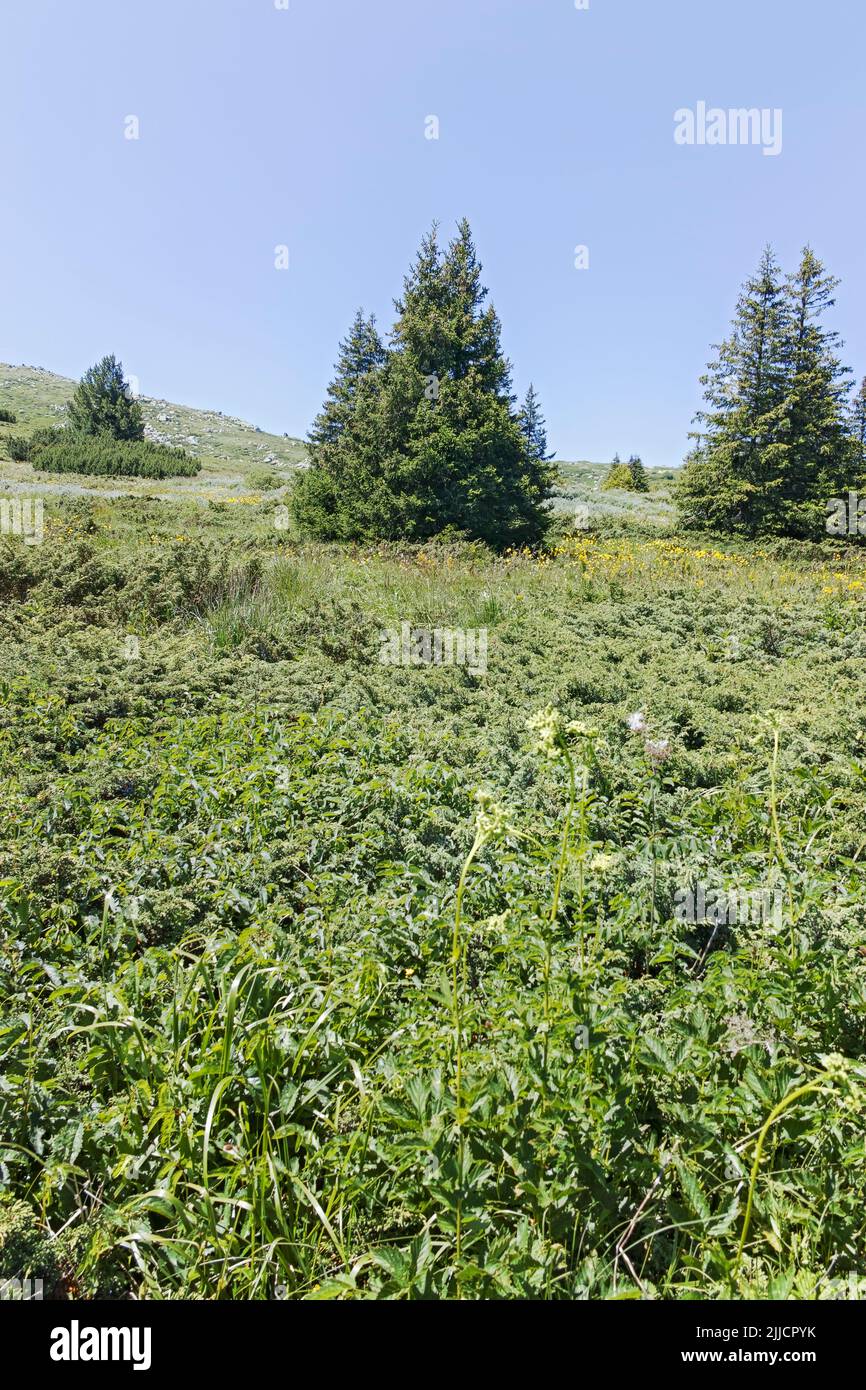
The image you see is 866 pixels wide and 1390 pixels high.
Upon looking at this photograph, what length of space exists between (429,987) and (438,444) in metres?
15.2

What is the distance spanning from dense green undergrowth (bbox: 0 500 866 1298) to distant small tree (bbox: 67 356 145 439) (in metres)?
42.1

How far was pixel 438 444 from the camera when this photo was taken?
15.7 m

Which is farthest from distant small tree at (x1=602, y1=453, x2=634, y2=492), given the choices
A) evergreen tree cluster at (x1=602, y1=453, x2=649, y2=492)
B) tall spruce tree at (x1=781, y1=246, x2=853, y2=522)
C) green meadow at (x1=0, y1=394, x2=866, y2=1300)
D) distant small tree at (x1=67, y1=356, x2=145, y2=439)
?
green meadow at (x1=0, y1=394, x2=866, y2=1300)

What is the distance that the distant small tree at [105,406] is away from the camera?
4050 centimetres

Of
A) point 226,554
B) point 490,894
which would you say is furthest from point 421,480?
point 490,894

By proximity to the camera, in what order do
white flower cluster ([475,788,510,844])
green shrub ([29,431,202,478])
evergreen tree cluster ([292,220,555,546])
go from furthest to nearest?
Result: green shrub ([29,431,202,478]) → evergreen tree cluster ([292,220,555,546]) → white flower cluster ([475,788,510,844])

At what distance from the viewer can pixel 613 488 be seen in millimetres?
40188

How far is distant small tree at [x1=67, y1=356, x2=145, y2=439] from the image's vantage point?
40500mm

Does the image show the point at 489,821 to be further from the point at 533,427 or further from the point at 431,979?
the point at 533,427

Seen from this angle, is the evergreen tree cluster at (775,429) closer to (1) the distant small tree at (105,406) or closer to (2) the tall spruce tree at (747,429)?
(2) the tall spruce tree at (747,429)

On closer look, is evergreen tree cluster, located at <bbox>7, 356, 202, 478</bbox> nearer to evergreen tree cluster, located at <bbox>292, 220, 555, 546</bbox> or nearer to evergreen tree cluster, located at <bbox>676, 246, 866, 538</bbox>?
evergreen tree cluster, located at <bbox>292, 220, 555, 546</bbox>

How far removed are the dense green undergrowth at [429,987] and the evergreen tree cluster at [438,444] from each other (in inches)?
426

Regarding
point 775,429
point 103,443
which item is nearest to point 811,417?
point 775,429

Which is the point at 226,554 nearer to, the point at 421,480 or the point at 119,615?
the point at 119,615
